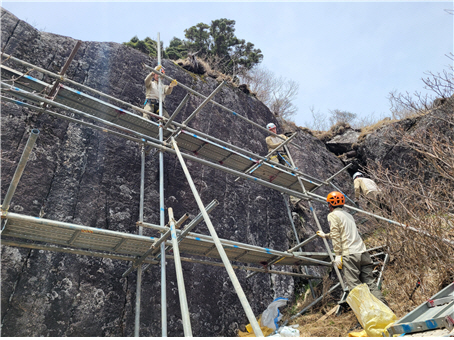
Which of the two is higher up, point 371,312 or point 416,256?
point 416,256

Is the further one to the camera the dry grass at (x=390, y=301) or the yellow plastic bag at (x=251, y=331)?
the yellow plastic bag at (x=251, y=331)

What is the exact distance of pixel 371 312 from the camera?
3.78 m

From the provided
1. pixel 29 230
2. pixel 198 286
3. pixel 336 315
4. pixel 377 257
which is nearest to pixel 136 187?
pixel 198 286

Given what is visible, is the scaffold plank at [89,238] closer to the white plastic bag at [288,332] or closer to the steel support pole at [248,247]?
the steel support pole at [248,247]

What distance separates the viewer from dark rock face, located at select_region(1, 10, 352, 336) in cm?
427

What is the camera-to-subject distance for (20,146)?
16.5ft

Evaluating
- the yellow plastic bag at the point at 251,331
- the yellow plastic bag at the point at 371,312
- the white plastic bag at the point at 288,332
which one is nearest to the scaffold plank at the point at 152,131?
the yellow plastic bag at the point at 251,331

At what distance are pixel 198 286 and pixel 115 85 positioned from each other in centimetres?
455

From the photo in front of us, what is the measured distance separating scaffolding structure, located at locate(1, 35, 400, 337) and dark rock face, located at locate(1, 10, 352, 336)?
1.26 ft

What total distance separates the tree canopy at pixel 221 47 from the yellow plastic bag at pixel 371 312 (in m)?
15.4

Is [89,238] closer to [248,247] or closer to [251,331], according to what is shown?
[248,247]

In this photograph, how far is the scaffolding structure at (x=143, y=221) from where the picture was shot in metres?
3.15

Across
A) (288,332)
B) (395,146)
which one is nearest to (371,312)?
(288,332)

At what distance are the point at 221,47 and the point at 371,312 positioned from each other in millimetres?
17947
